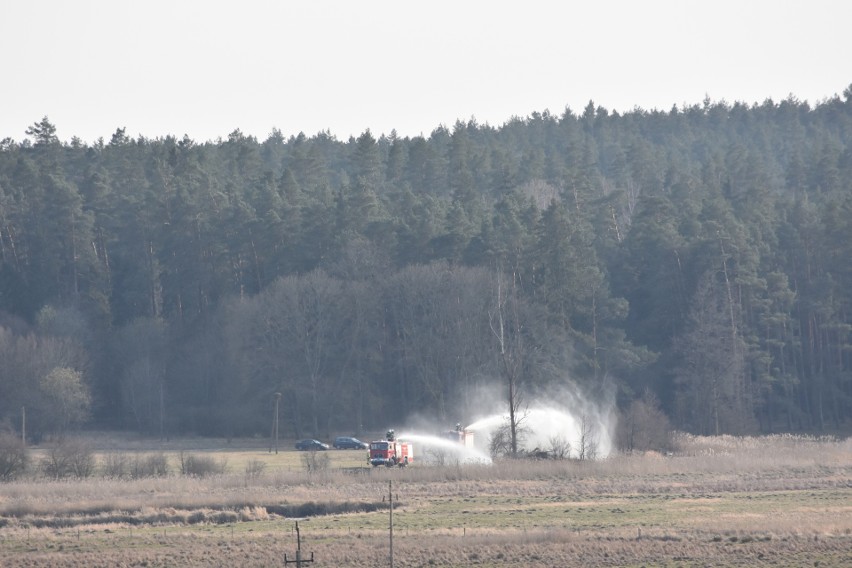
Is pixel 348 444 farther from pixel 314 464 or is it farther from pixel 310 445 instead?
pixel 314 464

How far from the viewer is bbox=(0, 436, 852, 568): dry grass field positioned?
4009 centimetres

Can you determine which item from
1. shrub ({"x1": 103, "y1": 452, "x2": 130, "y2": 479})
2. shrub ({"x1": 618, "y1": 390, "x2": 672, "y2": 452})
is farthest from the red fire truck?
shrub ({"x1": 618, "y1": 390, "x2": 672, "y2": 452})

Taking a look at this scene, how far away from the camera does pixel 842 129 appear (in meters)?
192

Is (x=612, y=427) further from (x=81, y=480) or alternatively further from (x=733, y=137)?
(x=733, y=137)

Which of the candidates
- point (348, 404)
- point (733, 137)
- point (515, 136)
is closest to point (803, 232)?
point (348, 404)

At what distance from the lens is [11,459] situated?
67.2 metres

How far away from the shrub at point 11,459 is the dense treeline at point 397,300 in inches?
1374

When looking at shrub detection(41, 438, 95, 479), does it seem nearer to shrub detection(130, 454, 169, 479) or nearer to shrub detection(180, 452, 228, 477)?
shrub detection(130, 454, 169, 479)

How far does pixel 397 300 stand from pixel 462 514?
55283mm

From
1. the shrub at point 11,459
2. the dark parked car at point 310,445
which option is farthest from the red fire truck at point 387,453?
the dark parked car at point 310,445

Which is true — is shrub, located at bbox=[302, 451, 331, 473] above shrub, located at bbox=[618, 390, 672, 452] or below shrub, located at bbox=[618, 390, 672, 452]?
below

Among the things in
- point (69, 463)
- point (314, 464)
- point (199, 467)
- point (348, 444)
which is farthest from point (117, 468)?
point (348, 444)

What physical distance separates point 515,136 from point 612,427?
98.4 metres

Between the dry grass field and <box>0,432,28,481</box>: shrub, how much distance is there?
109 inches
